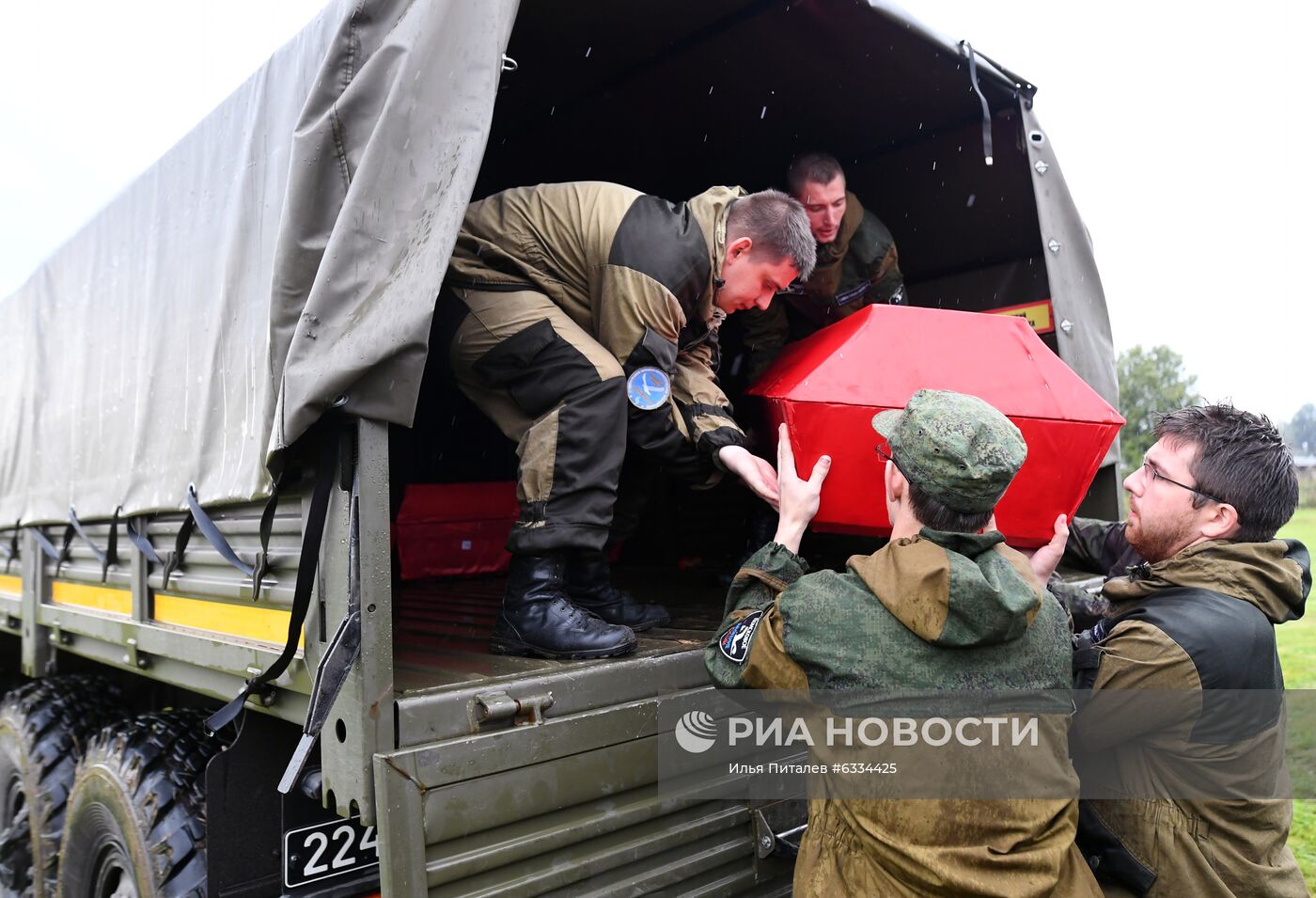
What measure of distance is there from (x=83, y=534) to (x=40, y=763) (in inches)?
33.9

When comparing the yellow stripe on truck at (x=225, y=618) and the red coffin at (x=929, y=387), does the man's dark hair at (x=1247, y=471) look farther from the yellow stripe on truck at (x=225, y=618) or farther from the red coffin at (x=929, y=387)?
the yellow stripe on truck at (x=225, y=618)

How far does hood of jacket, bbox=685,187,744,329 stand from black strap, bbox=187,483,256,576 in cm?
125

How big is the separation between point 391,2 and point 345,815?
1529mm

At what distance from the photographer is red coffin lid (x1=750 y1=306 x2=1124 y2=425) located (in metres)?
2.15

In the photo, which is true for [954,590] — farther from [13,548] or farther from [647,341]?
[13,548]

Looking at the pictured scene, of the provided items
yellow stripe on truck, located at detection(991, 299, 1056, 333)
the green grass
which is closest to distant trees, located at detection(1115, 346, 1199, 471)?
the green grass

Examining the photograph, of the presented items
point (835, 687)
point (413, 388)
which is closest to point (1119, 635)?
point (835, 687)

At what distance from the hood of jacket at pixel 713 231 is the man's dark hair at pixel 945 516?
0.96 m

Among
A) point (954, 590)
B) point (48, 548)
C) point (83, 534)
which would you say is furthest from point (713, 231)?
point (48, 548)

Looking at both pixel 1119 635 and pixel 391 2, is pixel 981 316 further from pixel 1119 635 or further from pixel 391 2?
pixel 391 2

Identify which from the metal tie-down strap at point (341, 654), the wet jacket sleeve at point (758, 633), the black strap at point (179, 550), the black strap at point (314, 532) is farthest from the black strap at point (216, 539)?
the wet jacket sleeve at point (758, 633)

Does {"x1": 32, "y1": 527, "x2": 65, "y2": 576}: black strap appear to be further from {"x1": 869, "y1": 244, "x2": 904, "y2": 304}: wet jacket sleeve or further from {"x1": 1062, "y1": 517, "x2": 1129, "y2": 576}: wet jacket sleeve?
{"x1": 1062, "y1": 517, "x2": 1129, "y2": 576}: wet jacket sleeve

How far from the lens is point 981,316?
2393 millimetres

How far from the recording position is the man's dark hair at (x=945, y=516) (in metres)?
1.61
